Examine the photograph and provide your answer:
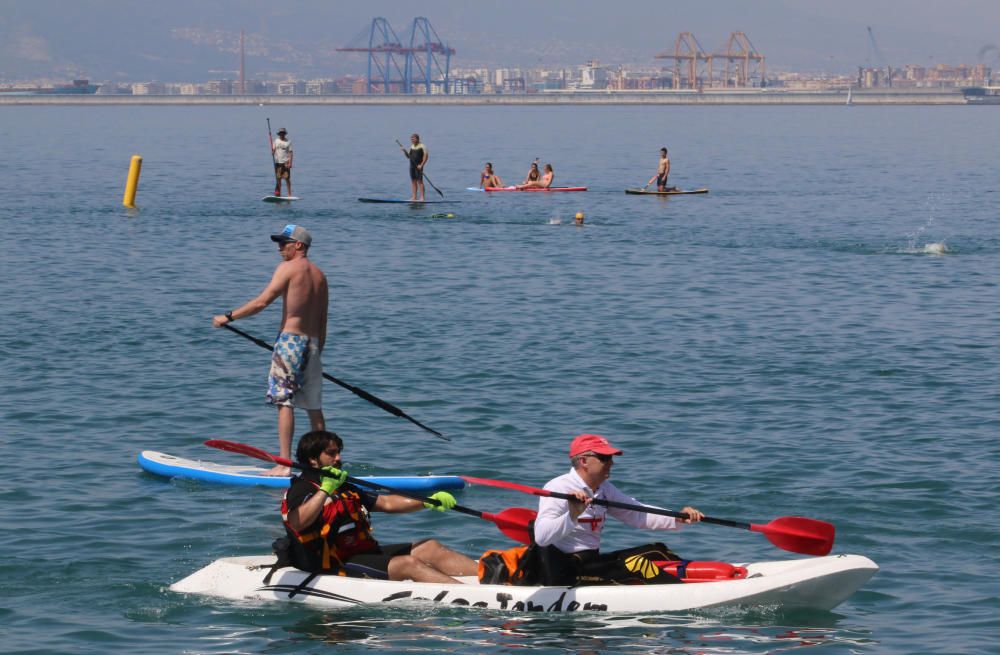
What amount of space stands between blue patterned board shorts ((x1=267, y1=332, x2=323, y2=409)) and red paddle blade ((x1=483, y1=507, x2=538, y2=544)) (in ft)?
10.9

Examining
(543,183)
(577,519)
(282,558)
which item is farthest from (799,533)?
(543,183)

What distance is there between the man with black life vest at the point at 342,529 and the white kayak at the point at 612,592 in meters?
0.13

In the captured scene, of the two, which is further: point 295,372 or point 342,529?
point 295,372

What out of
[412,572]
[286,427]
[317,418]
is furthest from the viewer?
[317,418]

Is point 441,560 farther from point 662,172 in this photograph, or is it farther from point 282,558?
point 662,172

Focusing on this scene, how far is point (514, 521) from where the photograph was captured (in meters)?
10.9

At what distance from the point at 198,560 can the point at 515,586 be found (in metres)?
3.05

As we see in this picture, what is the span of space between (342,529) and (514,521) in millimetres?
1261

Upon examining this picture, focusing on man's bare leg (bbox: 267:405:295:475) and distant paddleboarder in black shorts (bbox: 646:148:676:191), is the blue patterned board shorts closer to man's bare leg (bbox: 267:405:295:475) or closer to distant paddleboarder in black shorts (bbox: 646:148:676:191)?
man's bare leg (bbox: 267:405:295:475)

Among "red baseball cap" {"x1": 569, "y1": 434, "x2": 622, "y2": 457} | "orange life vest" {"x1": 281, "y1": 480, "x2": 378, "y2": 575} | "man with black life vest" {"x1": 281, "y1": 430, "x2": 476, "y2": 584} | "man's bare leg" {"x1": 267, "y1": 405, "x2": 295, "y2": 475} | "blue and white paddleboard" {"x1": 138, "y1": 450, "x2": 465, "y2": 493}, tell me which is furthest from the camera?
"blue and white paddleboard" {"x1": 138, "y1": 450, "x2": 465, "y2": 493}

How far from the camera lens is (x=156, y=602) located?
11.2 m

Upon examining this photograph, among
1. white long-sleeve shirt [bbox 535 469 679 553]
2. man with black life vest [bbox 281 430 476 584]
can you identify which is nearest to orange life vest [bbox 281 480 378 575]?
man with black life vest [bbox 281 430 476 584]

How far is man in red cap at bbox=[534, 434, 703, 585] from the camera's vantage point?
10.1 meters

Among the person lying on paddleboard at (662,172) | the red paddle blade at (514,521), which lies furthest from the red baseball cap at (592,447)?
the person lying on paddleboard at (662,172)
